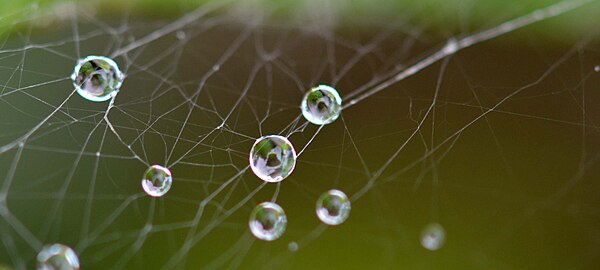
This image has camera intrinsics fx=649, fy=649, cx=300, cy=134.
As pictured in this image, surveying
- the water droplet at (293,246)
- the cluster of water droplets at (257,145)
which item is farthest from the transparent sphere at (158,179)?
the water droplet at (293,246)

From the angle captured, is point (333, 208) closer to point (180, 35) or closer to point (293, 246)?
point (293, 246)

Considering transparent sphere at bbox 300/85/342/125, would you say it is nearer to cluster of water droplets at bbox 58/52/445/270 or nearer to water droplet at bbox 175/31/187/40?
cluster of water droplets at bbox 58/52/445/270

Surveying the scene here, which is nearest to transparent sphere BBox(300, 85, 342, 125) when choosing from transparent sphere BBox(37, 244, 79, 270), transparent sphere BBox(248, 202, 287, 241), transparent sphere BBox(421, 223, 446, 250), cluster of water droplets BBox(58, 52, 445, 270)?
cluster of water droplets BBox(58, 52, 445, 270)

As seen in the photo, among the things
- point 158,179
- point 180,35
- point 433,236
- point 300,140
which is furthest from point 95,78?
point 433,236

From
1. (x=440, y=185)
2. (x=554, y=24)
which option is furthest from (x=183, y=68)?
(x=554, y=24)

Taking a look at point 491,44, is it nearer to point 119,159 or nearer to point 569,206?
point 569,206

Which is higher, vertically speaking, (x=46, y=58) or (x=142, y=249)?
(x=46, y=58)

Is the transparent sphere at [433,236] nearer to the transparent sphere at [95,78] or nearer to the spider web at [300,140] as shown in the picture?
the spider web at [300,140]
